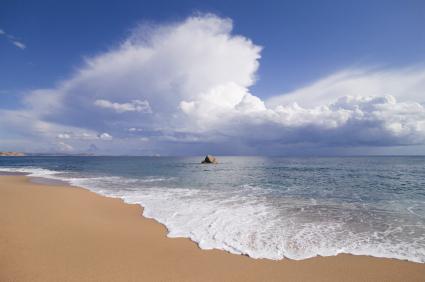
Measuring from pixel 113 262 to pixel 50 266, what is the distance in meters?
1.53

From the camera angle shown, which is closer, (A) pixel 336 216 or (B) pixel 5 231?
(B) pixel 5 231

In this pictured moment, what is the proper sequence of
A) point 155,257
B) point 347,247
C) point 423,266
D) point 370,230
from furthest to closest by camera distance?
point 370,230
point 347,247
point 155,257
point 423,266

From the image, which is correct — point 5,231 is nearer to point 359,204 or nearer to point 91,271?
point 91,271

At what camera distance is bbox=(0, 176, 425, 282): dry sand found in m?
5.56

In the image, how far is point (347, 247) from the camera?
734cm

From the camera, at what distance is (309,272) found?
229 inches

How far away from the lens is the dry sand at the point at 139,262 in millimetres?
5559

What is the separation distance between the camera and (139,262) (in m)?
6.23

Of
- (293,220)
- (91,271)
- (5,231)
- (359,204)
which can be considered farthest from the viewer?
(359,204)

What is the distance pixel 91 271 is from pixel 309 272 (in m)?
5.53

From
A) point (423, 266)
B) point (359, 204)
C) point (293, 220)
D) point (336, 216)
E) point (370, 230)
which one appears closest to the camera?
point (423, 266)

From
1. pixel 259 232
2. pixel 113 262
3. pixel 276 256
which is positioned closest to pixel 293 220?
pixel 259 232

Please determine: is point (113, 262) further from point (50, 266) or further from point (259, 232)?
point (259, 232)

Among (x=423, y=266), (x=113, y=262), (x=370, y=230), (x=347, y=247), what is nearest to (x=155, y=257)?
(x=113, y=262)
